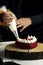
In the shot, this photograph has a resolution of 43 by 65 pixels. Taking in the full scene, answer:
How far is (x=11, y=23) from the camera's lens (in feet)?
3.83

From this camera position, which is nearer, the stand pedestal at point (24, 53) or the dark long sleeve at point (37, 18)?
the stand pedestal at point (24, 53)

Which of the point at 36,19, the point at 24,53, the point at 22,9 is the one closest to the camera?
the point at 24,53

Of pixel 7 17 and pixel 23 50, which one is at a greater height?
pixel 7 17

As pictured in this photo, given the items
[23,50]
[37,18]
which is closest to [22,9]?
[37,18]

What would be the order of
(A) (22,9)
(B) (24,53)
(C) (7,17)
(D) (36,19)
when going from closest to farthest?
(B) (24,53) → (C) (7,17) → (D) (36,19) → (A) (22,9)

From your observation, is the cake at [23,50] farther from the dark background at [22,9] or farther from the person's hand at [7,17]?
the dark background at [22,9]

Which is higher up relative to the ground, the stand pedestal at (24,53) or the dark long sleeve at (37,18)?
the dark long sleeve at (37,18)

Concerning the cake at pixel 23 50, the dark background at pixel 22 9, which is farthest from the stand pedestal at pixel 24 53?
the dark background at pixel 22 9

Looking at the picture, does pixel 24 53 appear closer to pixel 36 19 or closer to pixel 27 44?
pixel 27 44

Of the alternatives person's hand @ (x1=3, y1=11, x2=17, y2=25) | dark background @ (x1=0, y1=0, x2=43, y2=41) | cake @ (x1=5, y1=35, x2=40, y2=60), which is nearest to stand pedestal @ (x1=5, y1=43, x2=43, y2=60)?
cake @ (x1=5, y1=35, x2=40, y2=60)

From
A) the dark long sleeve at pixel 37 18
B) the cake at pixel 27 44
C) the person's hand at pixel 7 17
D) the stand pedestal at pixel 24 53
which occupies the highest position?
the person's hand at pixel 7 17

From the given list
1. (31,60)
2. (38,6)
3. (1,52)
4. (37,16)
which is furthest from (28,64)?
(38,6)

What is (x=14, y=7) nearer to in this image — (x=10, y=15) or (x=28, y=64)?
(x=10, y=15)

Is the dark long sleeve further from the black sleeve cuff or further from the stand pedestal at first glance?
the stand pedestal
